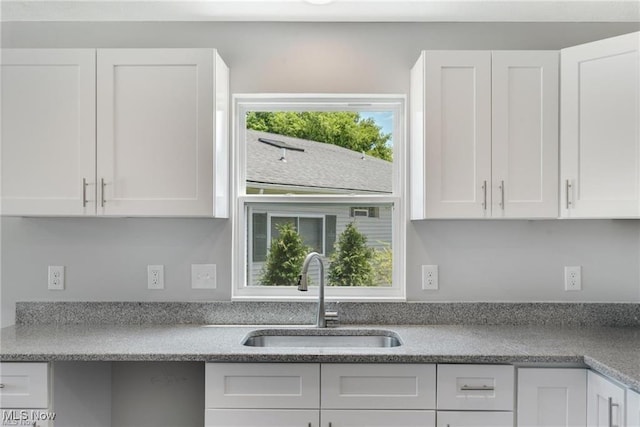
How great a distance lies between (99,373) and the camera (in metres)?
2.16

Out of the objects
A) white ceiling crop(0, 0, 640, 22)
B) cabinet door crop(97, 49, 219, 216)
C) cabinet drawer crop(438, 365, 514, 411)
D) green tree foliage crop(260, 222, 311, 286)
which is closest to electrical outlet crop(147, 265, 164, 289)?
cabinet door crop(97, 49, 219, 216)

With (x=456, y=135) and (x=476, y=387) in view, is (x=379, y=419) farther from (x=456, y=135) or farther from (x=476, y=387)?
(x=456, y=135)

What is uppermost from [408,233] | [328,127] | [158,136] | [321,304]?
[328,127]

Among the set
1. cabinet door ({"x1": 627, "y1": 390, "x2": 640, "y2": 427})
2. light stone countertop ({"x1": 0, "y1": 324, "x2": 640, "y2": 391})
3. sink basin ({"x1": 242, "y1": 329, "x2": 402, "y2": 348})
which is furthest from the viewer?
sink basin ({"x1": 242, "y1": 329, "x2": 402, "y2": 348})

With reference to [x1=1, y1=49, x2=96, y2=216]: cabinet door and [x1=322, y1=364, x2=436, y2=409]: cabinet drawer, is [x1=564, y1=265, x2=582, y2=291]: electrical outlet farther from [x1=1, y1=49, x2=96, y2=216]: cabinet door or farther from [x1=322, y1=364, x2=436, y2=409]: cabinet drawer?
[x1=1, y1=49, x2=96, y2=216]: cabinet door

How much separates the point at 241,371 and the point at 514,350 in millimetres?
1033

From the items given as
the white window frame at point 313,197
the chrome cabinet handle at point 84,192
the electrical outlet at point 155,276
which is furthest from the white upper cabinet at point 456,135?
the chrome cabinet handle at point 84,192

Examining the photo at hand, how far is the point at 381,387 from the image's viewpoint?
171 cm

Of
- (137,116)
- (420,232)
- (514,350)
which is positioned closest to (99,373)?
(137,116)

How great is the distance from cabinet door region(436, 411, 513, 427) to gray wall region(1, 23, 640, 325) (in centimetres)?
68

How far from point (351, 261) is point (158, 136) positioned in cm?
112

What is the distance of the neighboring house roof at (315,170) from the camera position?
2381mm

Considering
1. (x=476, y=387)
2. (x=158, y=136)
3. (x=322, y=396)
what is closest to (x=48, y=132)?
(x=158, y=136)

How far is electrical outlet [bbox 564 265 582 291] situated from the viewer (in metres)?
2.28
